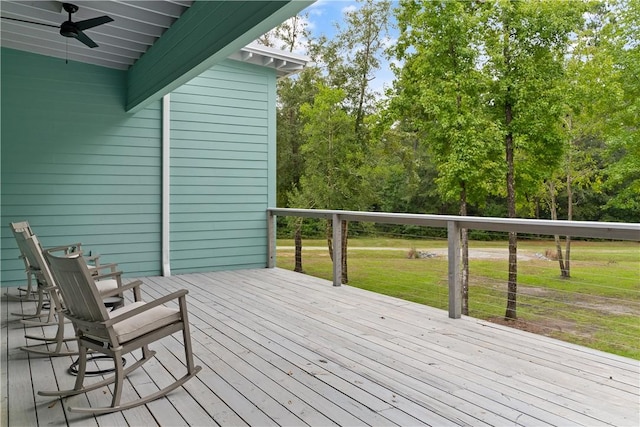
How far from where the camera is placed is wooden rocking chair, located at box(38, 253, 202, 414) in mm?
2375

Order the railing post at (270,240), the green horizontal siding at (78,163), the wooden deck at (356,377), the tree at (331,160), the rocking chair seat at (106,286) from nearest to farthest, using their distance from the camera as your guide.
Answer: the wooden deck at (356,377), the rocking chair seat at (106,286), the green horizontal siding at (78,163), the railing post at (270,240), the tree at (331,160)

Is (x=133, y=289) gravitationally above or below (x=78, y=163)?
below

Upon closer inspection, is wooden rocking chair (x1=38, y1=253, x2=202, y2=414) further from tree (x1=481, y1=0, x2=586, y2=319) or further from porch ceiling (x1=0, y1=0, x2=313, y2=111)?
tree (x1=481, y1=0, x2=586, y2=319)

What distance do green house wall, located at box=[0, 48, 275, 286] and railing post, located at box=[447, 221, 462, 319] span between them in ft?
12.6

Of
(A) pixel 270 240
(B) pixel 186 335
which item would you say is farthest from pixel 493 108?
(B) pixel 186 335

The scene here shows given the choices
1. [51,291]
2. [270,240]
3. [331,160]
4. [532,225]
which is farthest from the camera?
[331,160]

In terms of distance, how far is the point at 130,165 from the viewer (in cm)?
640

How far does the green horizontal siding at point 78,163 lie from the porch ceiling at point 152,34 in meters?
0.26

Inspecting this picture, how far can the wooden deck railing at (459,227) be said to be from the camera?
301 centimetres

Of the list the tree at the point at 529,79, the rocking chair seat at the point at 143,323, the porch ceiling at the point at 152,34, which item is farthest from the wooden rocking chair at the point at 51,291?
the tree at the point at 529,79

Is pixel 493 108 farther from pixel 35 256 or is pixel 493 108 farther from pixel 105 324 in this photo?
pixel 105 324

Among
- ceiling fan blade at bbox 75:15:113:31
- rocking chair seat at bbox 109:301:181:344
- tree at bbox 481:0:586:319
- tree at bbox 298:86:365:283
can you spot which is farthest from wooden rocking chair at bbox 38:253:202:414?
tree at bbox 481:0:586:319

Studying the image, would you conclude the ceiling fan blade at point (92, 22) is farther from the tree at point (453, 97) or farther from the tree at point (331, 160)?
the tree at point (453, 97)

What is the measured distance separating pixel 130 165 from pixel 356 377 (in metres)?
4.84
